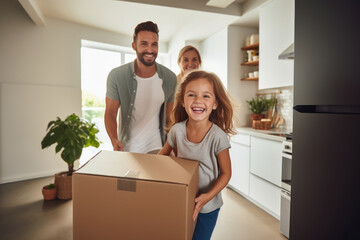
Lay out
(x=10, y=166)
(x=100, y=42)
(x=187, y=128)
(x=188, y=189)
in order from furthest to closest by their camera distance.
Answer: (x=100, y=42) < (x=10, y=166) < (x=187, y=128) < (x=188, y=189)

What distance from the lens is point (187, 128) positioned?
1.17 meters

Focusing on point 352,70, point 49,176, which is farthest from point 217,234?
point 49,176

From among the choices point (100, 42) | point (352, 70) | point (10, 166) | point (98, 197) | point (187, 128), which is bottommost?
point (10, 166)

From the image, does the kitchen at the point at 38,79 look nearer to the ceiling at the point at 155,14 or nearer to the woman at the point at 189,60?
the ceiling at the point at 155,14

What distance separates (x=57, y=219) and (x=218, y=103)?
2.16 m

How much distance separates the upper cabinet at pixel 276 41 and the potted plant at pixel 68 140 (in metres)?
2.25

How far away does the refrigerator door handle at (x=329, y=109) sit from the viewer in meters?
0.74

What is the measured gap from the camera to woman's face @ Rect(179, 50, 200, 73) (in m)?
2.29

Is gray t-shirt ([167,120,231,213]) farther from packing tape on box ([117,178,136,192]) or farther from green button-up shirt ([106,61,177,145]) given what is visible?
green button-up shirt ([106,61,177,145])

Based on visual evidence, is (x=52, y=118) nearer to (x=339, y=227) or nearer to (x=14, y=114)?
(x=14, y=114)

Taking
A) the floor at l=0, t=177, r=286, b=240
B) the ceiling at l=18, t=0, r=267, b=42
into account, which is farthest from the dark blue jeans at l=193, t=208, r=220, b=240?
the ceiling at l=18, t=0, r=267, b=42

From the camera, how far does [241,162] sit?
3146 millimetres

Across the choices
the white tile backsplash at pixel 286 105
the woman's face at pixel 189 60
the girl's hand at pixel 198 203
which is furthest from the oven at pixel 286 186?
the girl's hand at pixel 198 203

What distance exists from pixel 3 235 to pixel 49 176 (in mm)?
1847
